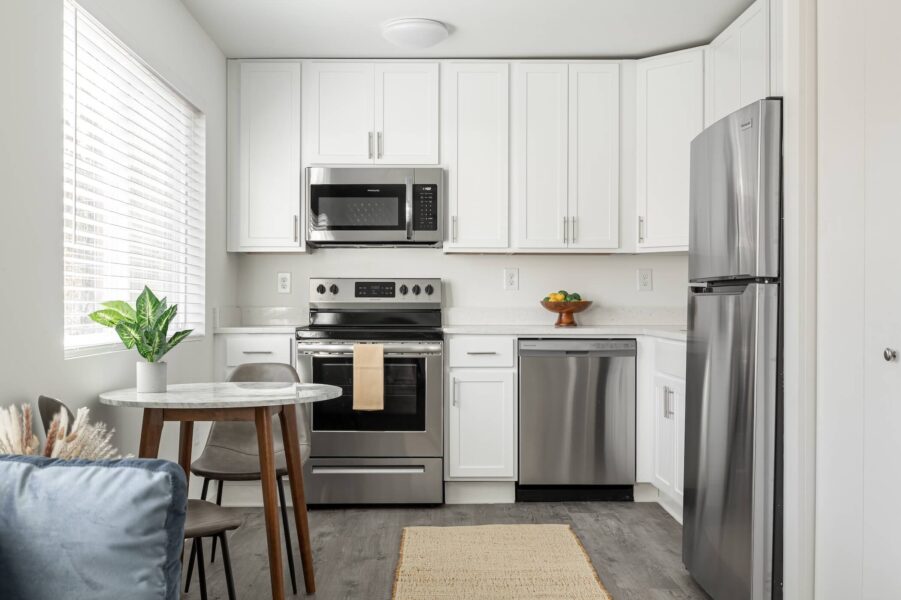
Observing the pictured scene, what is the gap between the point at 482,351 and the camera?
3873 mm

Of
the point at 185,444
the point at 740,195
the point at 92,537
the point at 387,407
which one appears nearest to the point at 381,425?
the point at 387,407

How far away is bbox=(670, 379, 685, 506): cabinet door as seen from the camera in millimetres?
3363

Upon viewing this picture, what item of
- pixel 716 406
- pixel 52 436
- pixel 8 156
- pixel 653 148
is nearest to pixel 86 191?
pixel 8 156

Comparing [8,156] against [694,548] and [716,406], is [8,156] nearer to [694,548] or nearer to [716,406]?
[716,406]

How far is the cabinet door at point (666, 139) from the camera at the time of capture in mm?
3891

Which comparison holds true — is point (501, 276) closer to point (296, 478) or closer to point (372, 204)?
point (372, 204)

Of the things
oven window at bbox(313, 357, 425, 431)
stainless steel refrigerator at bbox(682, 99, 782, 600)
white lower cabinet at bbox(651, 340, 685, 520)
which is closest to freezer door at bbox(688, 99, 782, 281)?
stainless steel refrigerator at bbox(682, 99, 782, 600)

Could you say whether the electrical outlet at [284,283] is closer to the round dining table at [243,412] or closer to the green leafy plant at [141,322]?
the round dining table at [243,412]

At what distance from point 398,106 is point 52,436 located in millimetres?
2823

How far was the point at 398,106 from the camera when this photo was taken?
410 centimetres

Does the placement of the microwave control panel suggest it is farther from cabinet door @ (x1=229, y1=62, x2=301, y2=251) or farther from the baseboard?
the baseboard

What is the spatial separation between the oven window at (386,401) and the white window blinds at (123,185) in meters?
0.70

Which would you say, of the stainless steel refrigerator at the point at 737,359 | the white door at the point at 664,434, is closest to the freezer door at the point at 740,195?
the stainless steel refrigerator at the point at 737,359

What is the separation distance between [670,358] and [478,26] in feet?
6.17
